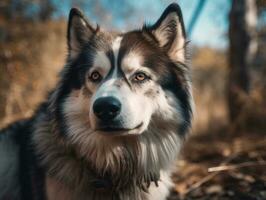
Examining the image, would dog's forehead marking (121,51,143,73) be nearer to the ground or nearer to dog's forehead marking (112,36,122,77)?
dog's forehead marking (112,36,122,77)

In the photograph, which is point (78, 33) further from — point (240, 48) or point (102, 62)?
point (240, 48)

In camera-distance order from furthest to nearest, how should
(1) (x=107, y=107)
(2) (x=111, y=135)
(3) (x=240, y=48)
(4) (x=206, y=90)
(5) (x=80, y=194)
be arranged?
1. (4) (x=206, y=90)
2. (3) (x=240, y=48)
3. (5) (x=80, y=194)
4. (2) (x=111, y=135)
5. (1) (x=107, y=107)

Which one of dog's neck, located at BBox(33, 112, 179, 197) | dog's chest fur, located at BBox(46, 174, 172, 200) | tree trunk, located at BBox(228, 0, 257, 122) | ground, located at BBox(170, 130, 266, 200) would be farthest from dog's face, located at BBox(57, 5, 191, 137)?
tree trunk, located at BBox(228, 0, 257, 122)

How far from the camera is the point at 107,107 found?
3.00 meters

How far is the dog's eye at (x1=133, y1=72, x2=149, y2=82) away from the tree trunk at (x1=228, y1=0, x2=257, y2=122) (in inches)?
169

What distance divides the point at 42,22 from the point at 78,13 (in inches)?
323

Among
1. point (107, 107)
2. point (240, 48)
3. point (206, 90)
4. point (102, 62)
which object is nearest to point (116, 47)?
point (102, 62)

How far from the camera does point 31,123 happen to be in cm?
411

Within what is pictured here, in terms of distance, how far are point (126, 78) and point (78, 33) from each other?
2.80 ft

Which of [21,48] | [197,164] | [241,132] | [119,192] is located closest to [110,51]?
[119,192]

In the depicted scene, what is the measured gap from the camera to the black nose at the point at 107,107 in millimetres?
3002

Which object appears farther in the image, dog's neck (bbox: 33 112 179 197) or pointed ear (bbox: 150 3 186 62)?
pointed ear (bbox: 150 3 186 62)

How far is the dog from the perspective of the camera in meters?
3.50

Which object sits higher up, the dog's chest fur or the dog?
the dog
